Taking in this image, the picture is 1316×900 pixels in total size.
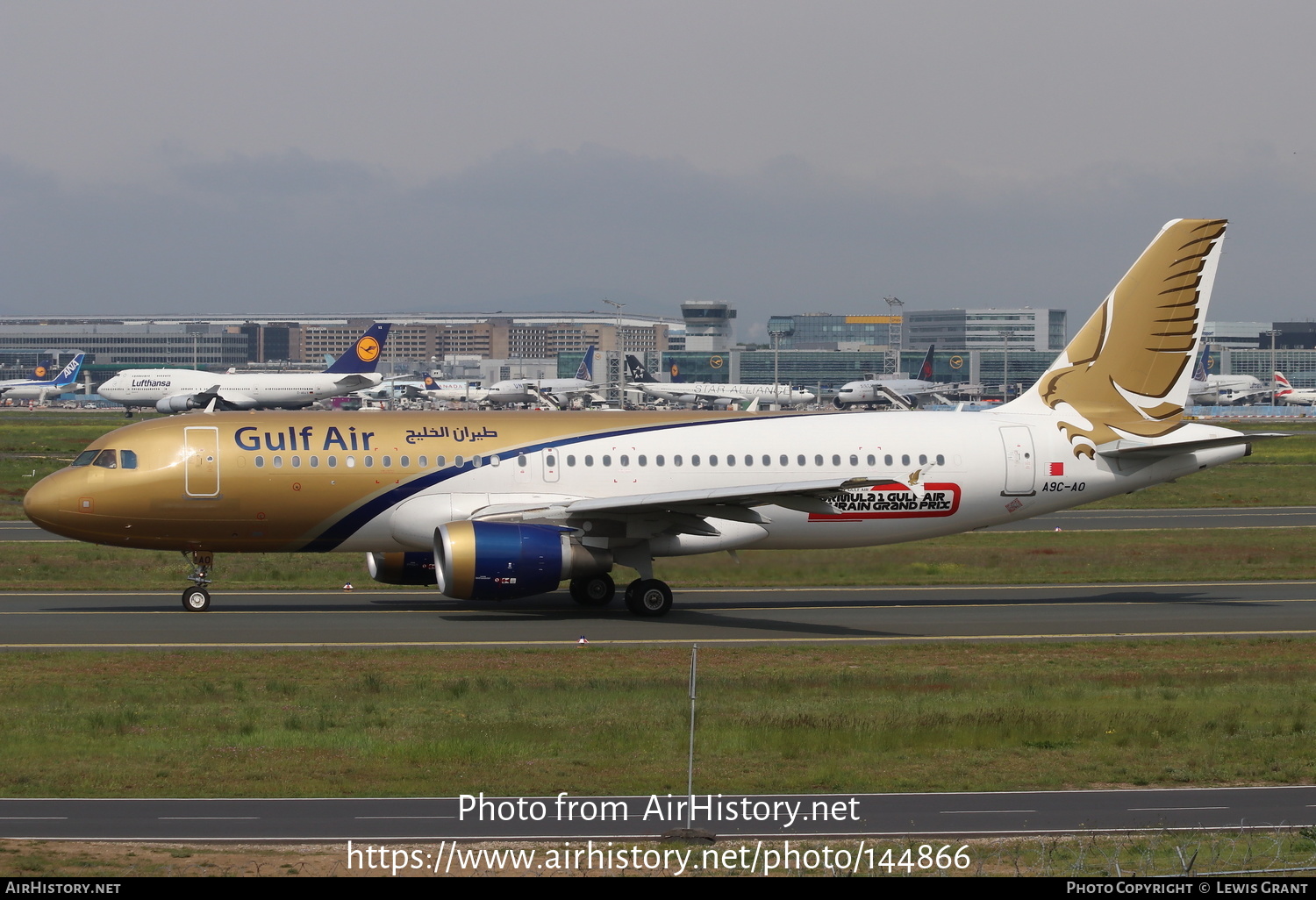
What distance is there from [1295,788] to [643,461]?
19.0 metres

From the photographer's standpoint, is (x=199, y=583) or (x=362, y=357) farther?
(x=362, y=357)

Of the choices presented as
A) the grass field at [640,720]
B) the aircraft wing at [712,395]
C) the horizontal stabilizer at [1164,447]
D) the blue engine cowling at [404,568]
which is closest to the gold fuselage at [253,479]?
the blue engine cowling at [404,568]

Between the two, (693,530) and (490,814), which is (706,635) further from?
(490,814)

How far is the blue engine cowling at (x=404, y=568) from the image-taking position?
33.8 meters

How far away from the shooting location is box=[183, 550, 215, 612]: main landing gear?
32781mm

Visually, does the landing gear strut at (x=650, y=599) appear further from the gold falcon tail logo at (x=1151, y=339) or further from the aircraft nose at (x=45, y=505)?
the aircraft nose at (x=45, y=505)

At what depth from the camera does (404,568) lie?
33750 millimetres

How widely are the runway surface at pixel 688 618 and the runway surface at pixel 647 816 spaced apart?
12.7 m

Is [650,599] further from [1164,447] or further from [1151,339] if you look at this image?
[1151,339]

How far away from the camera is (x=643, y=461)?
3403 cm

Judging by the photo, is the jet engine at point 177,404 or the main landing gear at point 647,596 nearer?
the main landing gear at point 647,596

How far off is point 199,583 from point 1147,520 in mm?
36748

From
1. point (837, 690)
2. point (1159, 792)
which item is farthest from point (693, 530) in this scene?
point (1159, 792)

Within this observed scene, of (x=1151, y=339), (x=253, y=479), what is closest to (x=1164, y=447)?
(x=1151, y=339)
